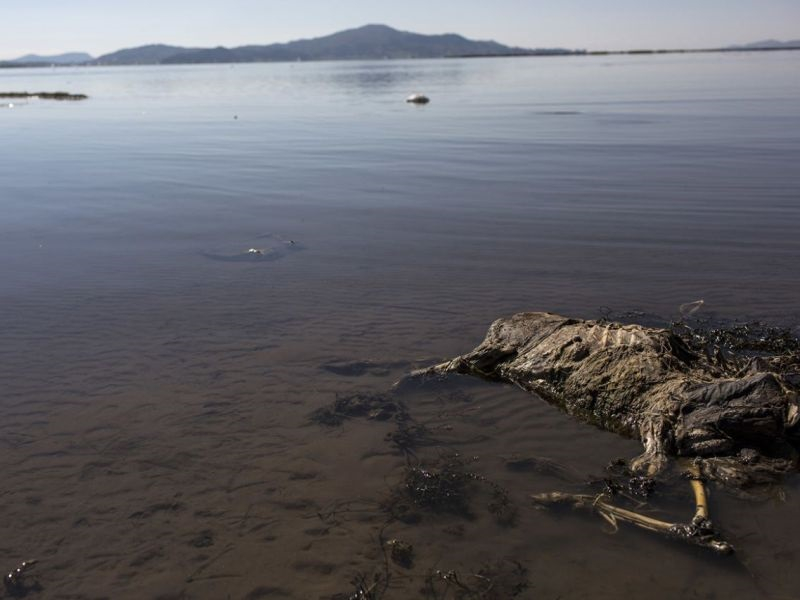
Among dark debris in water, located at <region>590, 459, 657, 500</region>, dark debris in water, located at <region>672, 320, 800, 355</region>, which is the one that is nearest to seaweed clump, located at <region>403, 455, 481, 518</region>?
dark debris in water, located at <region>590, 459, 657, 500</region>

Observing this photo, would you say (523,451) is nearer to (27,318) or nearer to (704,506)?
(704,506)

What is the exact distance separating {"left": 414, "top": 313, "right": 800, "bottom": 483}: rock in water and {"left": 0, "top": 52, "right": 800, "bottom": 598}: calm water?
312mm

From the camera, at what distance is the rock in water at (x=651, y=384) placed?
20.7 feet

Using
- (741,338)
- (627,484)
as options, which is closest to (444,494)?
(627,484)

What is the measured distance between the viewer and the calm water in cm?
547

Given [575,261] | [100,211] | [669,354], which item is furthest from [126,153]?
[669,354]

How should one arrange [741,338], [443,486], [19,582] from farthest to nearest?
[741,338]
[443,486]
[19,582]

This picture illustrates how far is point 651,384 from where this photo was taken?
7.14 metres

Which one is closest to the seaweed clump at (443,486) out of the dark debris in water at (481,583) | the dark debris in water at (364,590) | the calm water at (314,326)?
the calm water at (314,326)

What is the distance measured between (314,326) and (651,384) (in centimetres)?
460

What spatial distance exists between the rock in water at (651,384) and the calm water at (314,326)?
1.02 ft

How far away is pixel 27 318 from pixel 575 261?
8.62 m

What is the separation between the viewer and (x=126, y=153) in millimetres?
27953

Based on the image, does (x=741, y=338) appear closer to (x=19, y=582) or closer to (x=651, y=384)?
(x=651, y=384)
